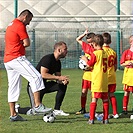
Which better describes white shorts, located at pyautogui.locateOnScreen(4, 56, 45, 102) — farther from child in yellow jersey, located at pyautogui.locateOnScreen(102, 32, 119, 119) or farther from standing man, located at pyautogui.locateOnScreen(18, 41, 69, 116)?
child in yellow jersey, located at pyautogui.locateOnScreen(102, 32, 119, 119)

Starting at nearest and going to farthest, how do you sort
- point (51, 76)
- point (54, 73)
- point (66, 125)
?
point (66, 125), point (51, 76), point (54, 73)

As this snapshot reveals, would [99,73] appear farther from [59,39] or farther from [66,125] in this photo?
[59,39]

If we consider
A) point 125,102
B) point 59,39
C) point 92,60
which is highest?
point 59,39

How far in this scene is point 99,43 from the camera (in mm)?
9086

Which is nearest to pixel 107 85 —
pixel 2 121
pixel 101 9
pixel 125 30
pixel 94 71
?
pixel 94 71

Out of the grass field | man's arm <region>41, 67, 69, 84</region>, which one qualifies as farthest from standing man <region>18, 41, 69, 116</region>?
the grass field

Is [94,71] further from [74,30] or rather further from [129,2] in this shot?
[129,2]

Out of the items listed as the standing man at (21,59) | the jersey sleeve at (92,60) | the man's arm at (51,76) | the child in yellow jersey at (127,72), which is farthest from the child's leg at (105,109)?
the child in yellow jersey at (127,72)

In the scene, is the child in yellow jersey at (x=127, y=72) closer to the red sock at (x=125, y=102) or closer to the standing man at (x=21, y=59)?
the red sock at (x=125, y=102)

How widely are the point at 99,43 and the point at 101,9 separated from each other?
18.6m

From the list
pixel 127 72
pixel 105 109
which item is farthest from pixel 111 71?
pixel 105 109

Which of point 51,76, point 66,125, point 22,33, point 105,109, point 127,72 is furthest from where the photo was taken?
point 127,72

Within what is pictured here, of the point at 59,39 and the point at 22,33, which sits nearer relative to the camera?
A: the point at 22,33

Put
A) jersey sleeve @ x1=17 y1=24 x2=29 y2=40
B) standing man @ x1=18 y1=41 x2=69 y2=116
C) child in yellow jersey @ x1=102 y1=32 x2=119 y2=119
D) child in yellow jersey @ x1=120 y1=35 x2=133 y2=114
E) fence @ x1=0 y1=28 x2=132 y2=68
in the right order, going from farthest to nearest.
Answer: fence @ x1=0 y1=28 x2=132 y2=68
child in yellow jersey @ x1=120 y1=35 x2=133 y2=114
standing man @ x1=18 y1=41 x2=69 y2=116
child in yellow jersey @ x1=102 y1=32 x2=119 y2=119
jersey sleeve @ x1=17 y1=24 x2=29 y2=40
